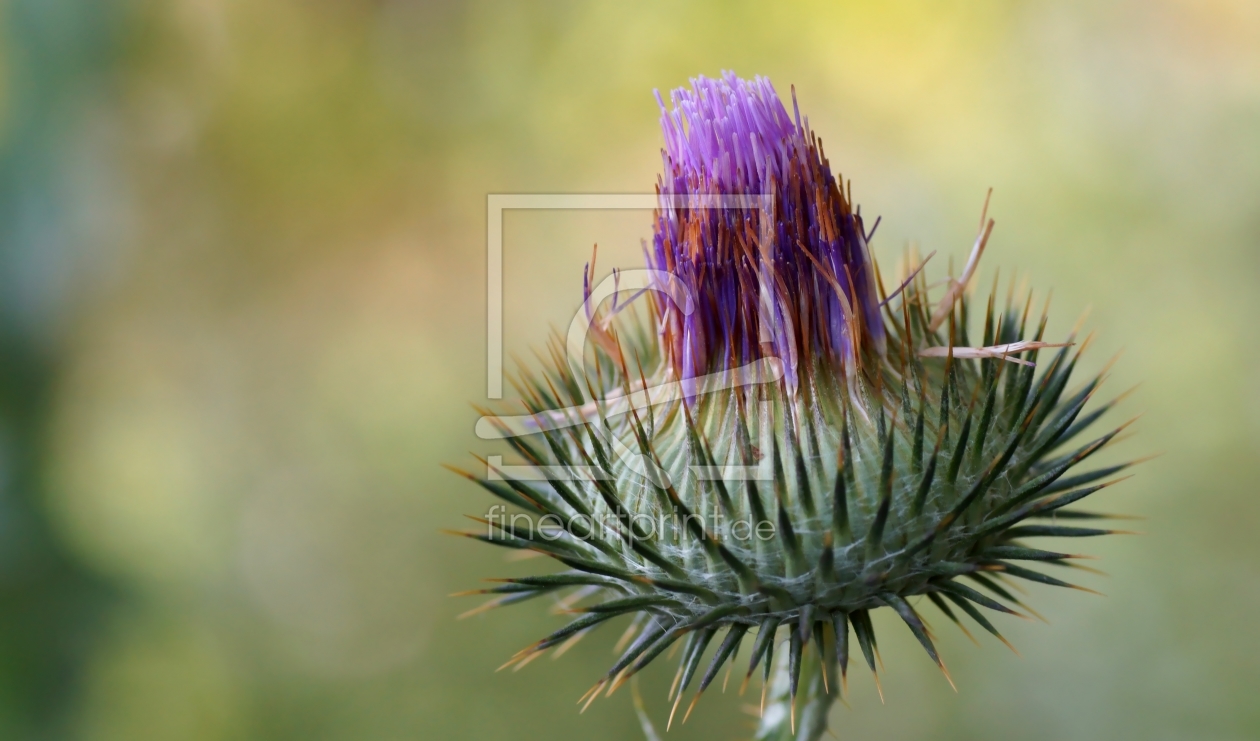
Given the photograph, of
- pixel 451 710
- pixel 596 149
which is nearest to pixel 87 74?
pixel 596 149

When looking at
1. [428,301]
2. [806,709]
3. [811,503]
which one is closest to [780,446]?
[811,503]

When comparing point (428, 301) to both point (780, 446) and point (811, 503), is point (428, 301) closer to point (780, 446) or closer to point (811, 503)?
point (780, 446)

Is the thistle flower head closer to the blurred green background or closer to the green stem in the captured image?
the green stem

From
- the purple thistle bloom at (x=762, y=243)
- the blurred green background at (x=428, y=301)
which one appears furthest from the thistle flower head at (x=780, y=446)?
the blurred green background at (x=428, y=301)

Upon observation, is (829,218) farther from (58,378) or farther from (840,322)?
(58,378)

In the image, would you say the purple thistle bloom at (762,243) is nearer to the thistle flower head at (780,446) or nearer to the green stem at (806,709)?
the thistle flower head at (780,446)

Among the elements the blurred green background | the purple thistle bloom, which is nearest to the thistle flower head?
the purple thistle bloom
